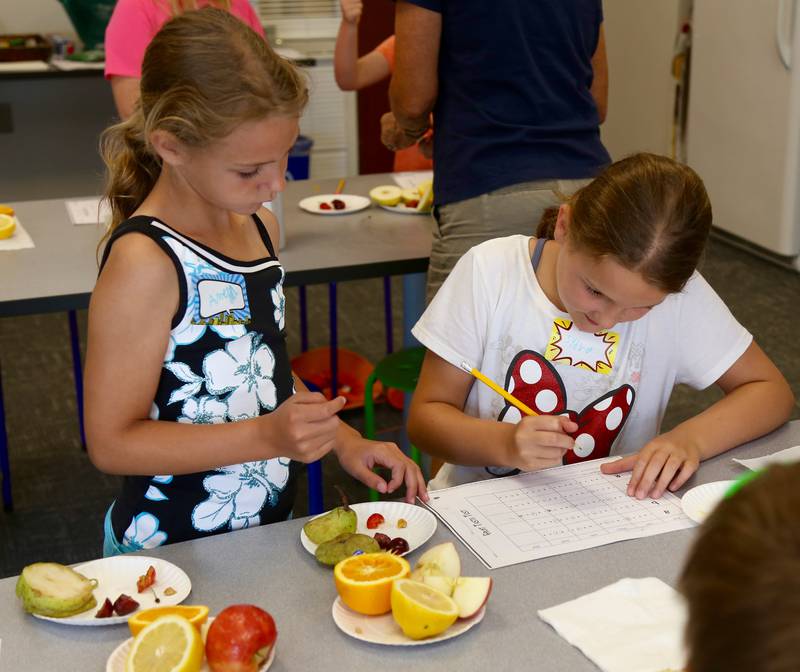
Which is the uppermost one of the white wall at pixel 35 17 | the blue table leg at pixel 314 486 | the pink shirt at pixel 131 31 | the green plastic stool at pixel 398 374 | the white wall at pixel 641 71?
the pink shirt at pixel 131 31

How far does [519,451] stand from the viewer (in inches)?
49.5

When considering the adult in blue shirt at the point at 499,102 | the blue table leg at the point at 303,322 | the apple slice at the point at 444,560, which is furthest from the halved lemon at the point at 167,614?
the blue table leg at the point at 303,322

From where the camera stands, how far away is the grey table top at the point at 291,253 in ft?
6.18

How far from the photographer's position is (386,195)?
98.2 inches

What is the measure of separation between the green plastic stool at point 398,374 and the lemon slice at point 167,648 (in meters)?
1.33

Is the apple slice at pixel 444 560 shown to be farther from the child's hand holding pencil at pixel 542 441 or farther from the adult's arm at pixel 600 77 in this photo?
the adult's arm at pixel 600 77

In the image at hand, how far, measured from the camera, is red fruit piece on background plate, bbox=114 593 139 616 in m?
0.99

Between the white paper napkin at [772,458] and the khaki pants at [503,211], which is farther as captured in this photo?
the khaki pants at [503,211]

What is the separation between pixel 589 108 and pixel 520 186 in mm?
229

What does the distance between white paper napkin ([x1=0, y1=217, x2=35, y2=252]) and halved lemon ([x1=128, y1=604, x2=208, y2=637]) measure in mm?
1394

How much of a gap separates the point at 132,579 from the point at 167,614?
14 centimetres

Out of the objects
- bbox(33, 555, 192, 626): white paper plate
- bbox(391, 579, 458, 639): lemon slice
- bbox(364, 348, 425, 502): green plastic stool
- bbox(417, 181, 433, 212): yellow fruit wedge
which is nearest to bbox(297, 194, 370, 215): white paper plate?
bbox(417, 181, 433, 212): yellow fruit wedge

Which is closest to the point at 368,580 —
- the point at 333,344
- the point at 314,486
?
the point at 314,486

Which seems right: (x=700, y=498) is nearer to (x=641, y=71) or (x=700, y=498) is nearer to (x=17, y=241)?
(x=17, y=241)
